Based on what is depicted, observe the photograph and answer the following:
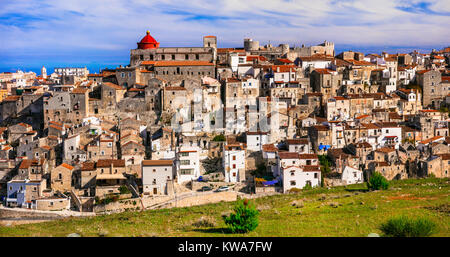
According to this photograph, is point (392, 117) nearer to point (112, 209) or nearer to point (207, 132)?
point (207, 132)

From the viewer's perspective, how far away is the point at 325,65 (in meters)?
31.8

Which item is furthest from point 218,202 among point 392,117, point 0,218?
point 392,117

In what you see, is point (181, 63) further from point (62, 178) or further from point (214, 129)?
point (62, 178)

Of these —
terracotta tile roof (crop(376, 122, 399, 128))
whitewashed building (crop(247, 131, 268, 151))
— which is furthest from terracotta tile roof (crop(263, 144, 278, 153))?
terracotta tile roof (crop(376, 122, 399, 128))

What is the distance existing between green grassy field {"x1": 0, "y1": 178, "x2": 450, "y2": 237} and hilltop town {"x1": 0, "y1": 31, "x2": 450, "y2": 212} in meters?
1.90

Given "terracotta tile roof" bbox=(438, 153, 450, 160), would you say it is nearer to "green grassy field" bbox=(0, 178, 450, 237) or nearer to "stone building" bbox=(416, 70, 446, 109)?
"green grassy field" bbox=(0, 178, 450, 237)

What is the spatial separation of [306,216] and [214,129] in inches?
494

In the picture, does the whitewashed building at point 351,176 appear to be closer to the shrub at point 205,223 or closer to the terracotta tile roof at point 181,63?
the shrub at point 205,223

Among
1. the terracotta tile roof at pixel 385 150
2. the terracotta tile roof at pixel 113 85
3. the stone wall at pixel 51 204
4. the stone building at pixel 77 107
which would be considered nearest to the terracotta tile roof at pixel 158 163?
the stone wall at pixel 51 204

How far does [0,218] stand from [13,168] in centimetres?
397

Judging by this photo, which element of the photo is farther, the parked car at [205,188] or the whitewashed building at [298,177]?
the parked car at [205,188]

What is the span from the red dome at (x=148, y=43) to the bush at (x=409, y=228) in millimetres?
26562

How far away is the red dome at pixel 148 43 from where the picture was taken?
32469 millimetres

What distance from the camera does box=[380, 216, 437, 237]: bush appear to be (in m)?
8.04
